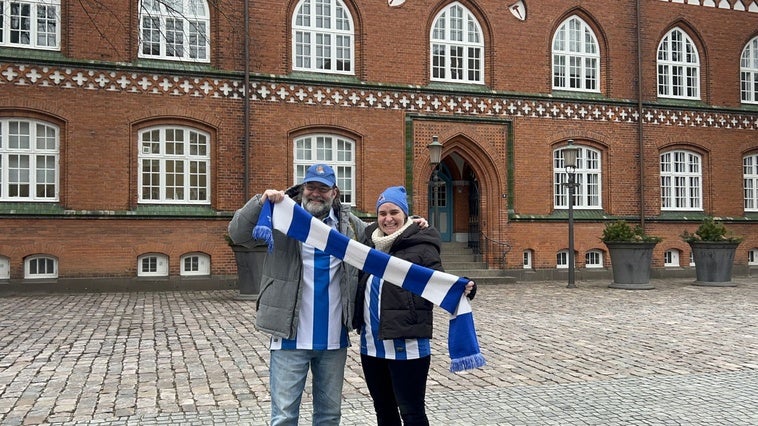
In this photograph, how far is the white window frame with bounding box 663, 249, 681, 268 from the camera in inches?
834

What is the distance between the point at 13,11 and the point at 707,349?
16247 millimetres

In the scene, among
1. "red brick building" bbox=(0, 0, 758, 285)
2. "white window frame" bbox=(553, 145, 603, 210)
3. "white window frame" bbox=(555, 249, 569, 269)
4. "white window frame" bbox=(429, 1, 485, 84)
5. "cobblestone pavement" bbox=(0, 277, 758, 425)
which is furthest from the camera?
"white window frame" bbox=(553, 145, 603, 210)

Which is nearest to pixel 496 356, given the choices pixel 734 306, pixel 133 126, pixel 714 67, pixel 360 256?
pixel 360 256

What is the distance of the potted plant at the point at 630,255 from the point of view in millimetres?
17062

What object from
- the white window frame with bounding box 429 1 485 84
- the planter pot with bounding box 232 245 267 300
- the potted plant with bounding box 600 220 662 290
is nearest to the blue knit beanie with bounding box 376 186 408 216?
the planter pot with bounding box 232 245 267 300

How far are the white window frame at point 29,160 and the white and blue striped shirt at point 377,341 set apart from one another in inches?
561

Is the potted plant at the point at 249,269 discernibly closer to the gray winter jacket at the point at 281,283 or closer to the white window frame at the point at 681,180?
the gray winter jacket at the point at 281,283

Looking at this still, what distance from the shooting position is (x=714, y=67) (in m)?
22.3

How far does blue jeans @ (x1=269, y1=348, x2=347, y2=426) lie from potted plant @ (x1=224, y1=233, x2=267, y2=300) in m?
10.1

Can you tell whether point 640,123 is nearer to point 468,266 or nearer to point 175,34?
point 468,266

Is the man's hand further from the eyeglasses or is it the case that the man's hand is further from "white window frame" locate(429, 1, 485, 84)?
"white window frame" locate(429, 1, 485, 84)

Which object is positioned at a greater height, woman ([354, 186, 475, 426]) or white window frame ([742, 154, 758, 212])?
white window frame ([742, 154, 758, 212])

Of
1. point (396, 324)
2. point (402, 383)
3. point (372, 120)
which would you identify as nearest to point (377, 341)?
point (396, 324)

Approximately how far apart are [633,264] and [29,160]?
15.1m
